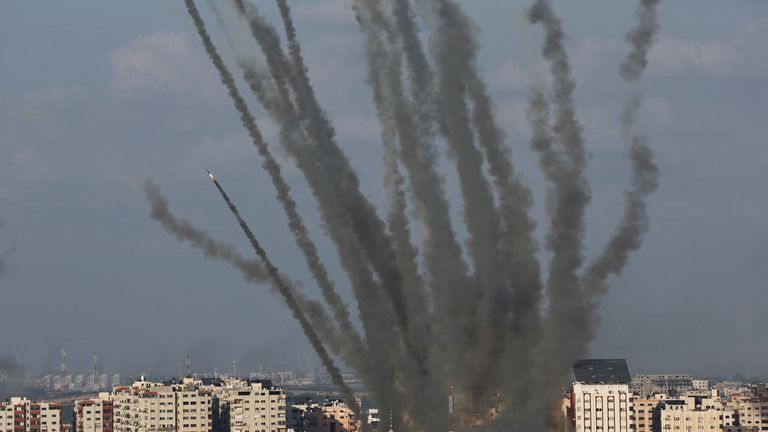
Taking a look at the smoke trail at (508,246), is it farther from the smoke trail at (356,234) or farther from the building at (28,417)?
the building at (28,417)

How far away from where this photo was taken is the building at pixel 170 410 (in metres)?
156

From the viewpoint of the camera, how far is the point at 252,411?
16188 centimetres

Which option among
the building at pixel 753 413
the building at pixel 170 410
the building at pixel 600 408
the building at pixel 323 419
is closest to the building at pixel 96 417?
the building at pixel 170 410

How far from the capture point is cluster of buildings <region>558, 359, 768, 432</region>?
5433 inches

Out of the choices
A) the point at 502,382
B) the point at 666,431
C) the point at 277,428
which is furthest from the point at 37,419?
the point at 502,382

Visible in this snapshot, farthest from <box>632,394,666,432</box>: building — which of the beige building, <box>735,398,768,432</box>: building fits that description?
the beige building

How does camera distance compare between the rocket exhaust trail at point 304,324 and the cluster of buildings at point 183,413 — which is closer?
the rocket exhaust trail at point 304,324

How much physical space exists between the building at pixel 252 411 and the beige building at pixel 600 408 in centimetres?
3270

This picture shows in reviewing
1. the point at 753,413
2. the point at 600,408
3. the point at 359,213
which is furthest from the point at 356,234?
the point at 753,413

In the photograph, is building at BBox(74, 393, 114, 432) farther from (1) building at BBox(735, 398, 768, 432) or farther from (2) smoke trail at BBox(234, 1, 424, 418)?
(2) smoke trail at BBox(234, 1, 424, 418)

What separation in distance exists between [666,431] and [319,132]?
78.6 meters

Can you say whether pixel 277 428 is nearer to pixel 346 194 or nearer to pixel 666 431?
pixel 666 431

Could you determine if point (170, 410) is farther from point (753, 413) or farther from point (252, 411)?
point (753, 413)

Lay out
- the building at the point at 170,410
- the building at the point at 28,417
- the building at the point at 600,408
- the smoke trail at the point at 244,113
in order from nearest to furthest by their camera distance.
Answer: the smoke trail at the point at 244,113
the building at the point at 600,408
the building at the point at 170,410
the building at the point at 28,417
